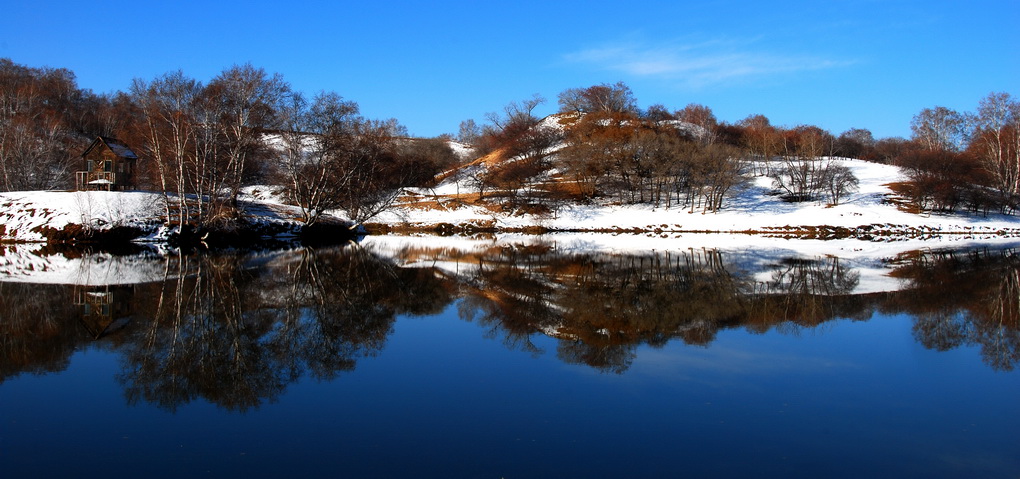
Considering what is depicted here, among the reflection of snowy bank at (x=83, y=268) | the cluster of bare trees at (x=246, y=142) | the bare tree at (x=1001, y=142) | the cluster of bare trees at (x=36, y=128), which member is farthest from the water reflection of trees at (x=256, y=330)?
the bare tree at (x=1001, y=142)

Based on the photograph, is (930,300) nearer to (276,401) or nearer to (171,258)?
(276,401)

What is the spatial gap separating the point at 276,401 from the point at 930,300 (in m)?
15.4

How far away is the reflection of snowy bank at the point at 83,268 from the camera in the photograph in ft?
63.2

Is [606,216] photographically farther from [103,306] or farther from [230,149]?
[103,306]

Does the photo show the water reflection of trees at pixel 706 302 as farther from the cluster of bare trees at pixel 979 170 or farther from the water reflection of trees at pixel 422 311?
the cluster of bare trees at pixel 979 170

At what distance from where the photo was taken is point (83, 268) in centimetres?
2267

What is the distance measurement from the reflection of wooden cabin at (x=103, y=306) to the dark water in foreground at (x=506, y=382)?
0.30 feet

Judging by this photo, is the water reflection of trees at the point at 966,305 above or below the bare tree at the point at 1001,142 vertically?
below

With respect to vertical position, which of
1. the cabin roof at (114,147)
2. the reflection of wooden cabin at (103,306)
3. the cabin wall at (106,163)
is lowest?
the reflection of wooden cabin at (103,306)

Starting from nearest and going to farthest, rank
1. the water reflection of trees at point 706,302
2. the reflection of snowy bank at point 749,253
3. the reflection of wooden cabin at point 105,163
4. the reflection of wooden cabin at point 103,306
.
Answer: the water reflection of trees at point 706,302, the reflection of wooden cabin at point 103,306, the reflection of snowy bank at point 749,253, the reflection of wooden cabin at point 105,163

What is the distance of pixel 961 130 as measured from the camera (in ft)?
281

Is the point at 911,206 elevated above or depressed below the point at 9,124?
below

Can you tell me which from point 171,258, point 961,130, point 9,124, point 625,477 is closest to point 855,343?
point 625,477

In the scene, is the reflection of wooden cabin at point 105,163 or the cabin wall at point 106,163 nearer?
the reflection of wooden cabin at point 105,163
